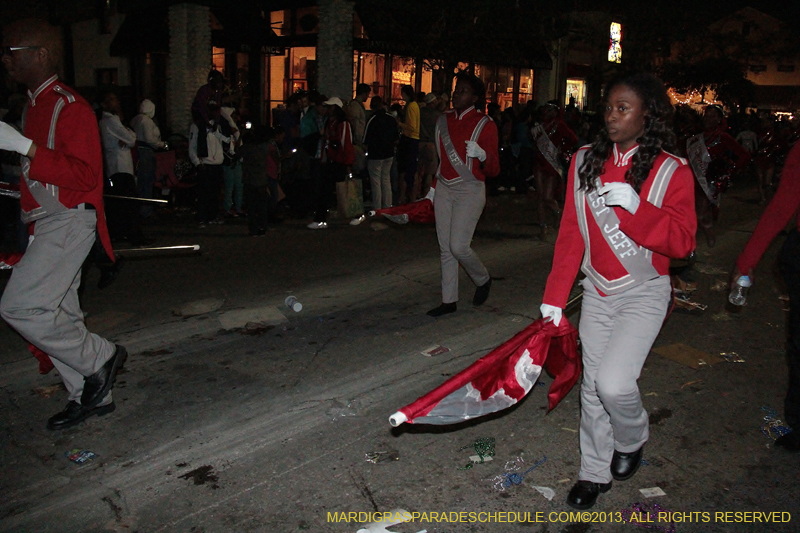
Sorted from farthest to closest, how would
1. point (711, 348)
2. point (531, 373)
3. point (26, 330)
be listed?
point (711, 348)
point (26, 330)
point (531, 373)

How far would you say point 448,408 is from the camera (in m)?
3.03

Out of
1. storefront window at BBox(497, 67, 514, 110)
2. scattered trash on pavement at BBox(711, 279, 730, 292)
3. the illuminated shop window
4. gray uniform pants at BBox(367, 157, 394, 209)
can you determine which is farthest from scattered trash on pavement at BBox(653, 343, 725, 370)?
the illuminated shop window

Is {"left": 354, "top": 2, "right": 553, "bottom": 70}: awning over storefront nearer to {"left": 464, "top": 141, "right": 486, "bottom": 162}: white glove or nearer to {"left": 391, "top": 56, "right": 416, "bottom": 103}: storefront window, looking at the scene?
{"left": 391, "top": 56, "right": 416, "bottom": 103}: storefront window

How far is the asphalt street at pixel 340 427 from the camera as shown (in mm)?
3373

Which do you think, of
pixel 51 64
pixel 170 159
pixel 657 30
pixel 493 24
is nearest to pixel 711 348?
pixel 51 64

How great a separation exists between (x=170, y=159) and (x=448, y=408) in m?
10.4

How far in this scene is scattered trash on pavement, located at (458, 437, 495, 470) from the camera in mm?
3850

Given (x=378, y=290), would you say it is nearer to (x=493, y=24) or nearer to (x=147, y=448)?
(x=147, y=448)

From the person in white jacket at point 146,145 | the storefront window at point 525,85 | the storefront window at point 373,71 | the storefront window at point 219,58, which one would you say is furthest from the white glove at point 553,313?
the storefront window at point 525,85

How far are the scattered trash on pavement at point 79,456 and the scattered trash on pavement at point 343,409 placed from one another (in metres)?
1.43

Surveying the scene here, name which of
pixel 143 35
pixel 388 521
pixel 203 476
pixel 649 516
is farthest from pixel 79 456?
pixel 143 35

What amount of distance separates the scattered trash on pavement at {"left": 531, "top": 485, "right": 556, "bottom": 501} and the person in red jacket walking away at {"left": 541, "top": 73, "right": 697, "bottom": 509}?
15 cm

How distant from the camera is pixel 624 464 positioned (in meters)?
3.39

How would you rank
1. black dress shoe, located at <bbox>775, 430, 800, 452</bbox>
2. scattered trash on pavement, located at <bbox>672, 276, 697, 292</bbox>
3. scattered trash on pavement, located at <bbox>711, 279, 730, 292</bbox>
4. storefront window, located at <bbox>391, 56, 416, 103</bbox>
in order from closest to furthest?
black dress shoe, located at <bbox>775, 430, 800, 452</bbox> < scattered trash on pavement, located at <bbox>672, 276, 697, 292</bbox> < scattered trash on pavement, located at <bbox>711, 279, 730, 292</bbox> < storefront window, located at <bbox>391, 56, 416, 103</bbox>
